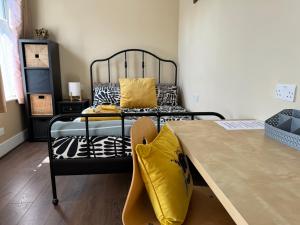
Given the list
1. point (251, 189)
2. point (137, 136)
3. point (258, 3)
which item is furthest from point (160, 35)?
point (251, 189)

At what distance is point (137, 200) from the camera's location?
3.12ft

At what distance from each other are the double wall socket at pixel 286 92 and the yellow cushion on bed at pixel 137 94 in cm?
193

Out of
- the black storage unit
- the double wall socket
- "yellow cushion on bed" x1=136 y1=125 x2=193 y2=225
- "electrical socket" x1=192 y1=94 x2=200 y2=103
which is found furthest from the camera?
the black storage unit

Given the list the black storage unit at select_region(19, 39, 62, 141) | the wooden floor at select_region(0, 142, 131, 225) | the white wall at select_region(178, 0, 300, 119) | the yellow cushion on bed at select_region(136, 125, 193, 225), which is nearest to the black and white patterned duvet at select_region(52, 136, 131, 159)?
the wooden floor at select_region(0, 142, 131, 225)

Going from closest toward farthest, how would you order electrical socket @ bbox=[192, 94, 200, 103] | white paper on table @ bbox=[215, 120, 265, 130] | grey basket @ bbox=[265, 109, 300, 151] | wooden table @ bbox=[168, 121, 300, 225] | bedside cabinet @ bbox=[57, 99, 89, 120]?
wooden table @ bbox=[168, 121, 300, 225], grey basket @ bbox=[265, 109, 300, 151], white paper on table @ bbox=[215, 120, 265, 130], electrical socket @ bbox=[192, 94, 200, 103], bedside cabinet @ bbox=[57, 99, 89, 120]

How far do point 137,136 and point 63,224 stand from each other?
1.04 meters

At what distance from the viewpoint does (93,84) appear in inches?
133

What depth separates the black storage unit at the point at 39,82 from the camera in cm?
296

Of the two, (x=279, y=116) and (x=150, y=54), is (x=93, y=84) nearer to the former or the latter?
(x=150, y=54)

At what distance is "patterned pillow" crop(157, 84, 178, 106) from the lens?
3236 millimetres

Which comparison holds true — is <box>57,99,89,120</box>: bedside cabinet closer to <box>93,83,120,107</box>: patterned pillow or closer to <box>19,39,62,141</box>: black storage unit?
<box>19,39,62,141</box>: black storage unit

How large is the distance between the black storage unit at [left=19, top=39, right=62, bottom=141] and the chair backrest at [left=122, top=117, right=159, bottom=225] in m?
2.49

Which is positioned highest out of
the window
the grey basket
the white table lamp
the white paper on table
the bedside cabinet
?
the window

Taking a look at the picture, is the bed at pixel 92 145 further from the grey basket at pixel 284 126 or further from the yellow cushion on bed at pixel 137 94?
the yellow cushion on bed at pixel 137 94
